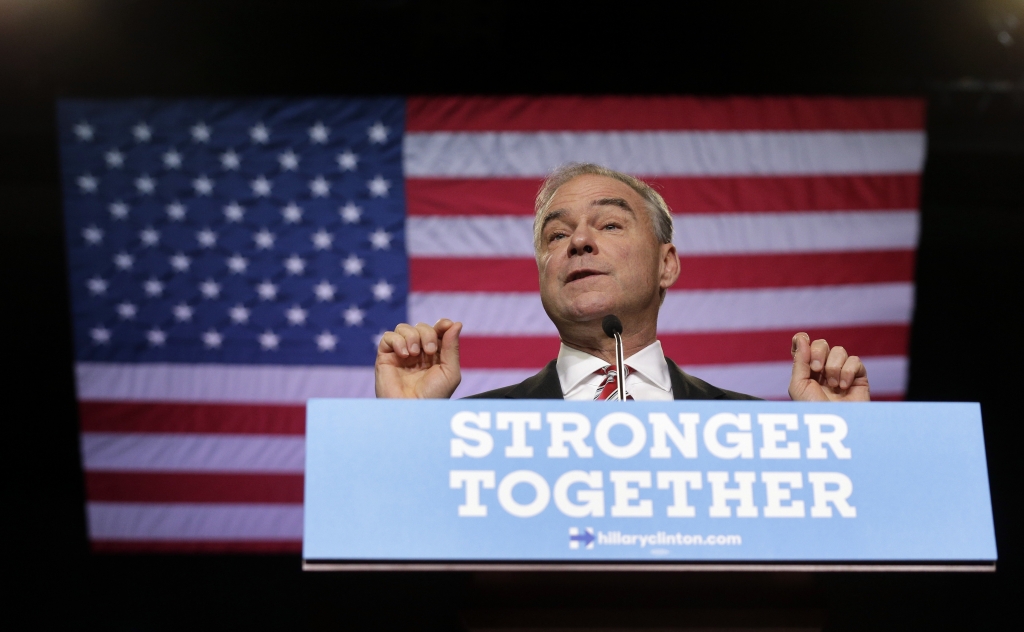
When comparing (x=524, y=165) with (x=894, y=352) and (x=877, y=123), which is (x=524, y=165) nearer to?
(x=877, y=123)

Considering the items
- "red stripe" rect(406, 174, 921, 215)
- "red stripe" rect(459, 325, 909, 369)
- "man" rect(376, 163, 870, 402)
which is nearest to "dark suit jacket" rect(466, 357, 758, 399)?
"man" rect(376, 163, 870, 402)

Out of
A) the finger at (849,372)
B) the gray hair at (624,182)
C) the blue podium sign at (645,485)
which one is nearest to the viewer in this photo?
the blue podium sign at (645,485)

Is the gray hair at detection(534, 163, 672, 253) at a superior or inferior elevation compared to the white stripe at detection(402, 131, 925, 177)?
inferior

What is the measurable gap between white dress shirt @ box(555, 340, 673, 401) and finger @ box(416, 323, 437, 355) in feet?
1.01

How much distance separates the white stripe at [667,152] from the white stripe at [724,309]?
0.44 metres

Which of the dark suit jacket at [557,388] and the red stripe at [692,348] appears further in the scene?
the red stripe at [692,348]

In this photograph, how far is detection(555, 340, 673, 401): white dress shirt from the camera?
140cm

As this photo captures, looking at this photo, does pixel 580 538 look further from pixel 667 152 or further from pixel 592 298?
pixel 667 152

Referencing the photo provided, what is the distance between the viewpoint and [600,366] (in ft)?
4.64

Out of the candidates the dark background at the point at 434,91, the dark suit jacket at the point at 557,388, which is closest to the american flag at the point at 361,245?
the dark background at the point at 434,91

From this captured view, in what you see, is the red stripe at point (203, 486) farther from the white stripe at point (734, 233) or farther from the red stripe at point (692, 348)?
the white stripe at point (734, 233)

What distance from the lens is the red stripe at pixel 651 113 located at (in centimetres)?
290

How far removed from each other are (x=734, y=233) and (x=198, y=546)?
7.39 ft

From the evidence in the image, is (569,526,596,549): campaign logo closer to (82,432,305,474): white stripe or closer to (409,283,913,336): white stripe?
(409,283,913,336): white stripe
